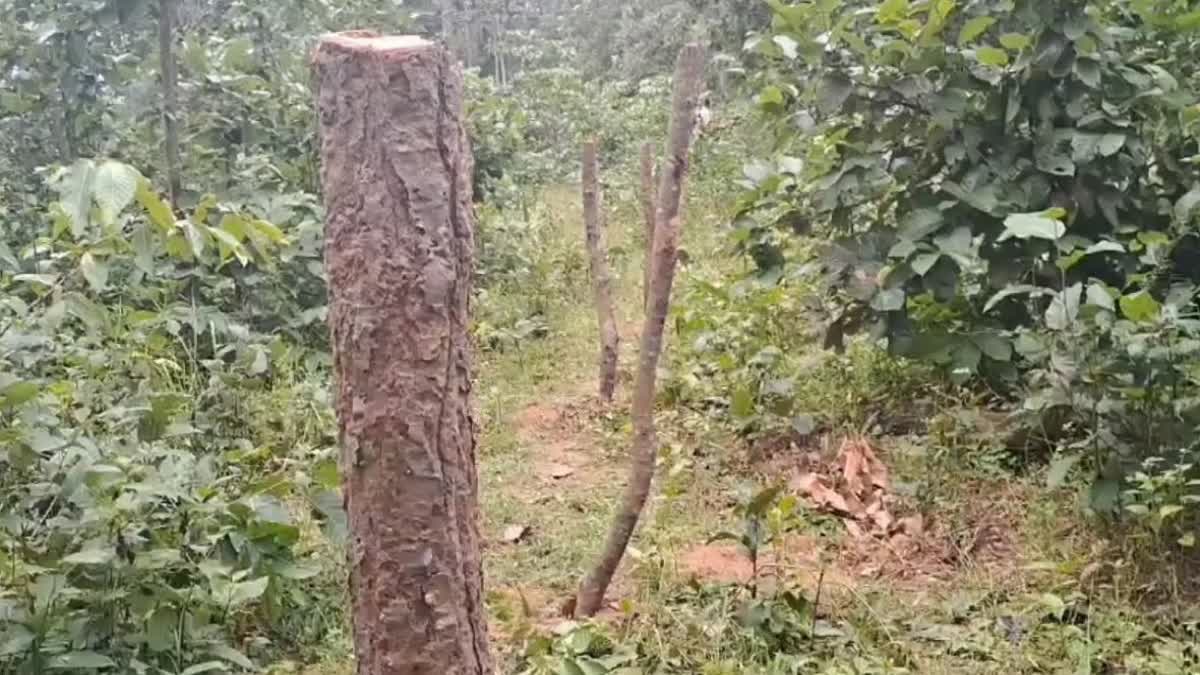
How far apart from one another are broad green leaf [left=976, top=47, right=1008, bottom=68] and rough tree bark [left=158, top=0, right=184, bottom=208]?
3.08 metres

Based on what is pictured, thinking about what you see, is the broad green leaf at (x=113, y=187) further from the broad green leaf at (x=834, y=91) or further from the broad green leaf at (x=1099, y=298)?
the broad green leaf at (x=834, y=91)

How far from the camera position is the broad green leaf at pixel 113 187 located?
1.80 m

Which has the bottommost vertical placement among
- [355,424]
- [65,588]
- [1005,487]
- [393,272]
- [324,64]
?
[1005,487]

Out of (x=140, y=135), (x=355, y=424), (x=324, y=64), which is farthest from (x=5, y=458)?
(x=140, y=135)

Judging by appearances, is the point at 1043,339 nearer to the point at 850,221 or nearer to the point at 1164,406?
the point at 1164,406

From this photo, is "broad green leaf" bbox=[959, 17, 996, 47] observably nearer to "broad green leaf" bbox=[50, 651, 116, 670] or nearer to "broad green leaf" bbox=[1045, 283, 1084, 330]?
"broad green leaf" bbox=[1045, 283, 1084, 330]

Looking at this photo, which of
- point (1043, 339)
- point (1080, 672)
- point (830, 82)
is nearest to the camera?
point (1080, 672)

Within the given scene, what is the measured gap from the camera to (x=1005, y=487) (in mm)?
3592

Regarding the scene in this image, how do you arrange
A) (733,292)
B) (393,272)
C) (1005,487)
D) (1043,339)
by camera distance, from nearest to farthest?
(393,272) < (1043,339) < (1005,487) < (733,292)

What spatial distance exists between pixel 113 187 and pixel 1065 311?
237 cm

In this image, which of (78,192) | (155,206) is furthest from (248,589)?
(78,192)

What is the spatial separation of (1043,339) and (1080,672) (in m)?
1.00

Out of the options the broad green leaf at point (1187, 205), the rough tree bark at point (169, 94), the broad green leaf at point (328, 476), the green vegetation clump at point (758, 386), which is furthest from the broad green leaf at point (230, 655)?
the broad green leaf at point (1187, 205)

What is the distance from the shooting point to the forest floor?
279 centimetres
